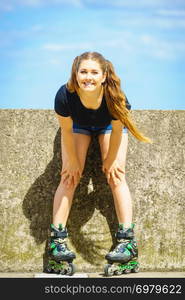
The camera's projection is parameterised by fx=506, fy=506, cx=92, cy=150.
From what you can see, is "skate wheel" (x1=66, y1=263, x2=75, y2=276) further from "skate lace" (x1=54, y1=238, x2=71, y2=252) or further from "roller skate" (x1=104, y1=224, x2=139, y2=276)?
"roller skate" (x1=104, y1=224, x2=139, y2=276)

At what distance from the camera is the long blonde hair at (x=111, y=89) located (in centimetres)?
353

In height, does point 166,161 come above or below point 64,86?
below

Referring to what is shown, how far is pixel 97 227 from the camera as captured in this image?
395cm

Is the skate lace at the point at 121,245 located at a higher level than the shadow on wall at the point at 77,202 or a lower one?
lower

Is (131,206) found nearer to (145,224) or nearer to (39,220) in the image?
(145,224)

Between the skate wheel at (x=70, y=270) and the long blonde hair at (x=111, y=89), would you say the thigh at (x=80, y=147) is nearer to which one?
the long blonde hair at (x=111, y=89)

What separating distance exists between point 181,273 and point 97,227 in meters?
0.74

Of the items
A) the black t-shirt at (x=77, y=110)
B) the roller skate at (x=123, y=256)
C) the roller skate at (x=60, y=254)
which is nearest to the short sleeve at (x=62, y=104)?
the black t-shirt at (x=77, y=110)

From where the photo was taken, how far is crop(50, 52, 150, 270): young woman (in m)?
3.53

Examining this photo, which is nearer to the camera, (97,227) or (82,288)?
(82,288)

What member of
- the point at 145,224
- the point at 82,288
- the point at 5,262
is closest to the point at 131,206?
the point at 145,224

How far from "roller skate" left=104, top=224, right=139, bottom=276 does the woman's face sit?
106cm

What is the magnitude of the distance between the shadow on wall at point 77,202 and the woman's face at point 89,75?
2.00 ft

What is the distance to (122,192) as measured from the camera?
379 cm
